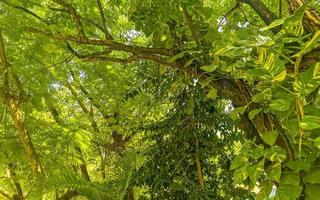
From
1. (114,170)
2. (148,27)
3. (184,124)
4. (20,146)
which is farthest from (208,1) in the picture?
(148,27)

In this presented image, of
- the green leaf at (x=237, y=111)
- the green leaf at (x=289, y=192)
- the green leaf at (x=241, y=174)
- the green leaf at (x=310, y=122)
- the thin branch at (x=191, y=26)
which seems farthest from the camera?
the thin branch at (x=191, y=26)

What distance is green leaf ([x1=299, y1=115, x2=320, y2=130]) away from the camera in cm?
117

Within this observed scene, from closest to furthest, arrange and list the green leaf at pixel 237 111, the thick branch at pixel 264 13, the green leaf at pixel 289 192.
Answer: the green leaf at pixel 289 192
the green leaf at pixel 237 111
the thick branch at pixel 264 13

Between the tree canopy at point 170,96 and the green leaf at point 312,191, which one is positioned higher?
the tree canopy at point 170,96

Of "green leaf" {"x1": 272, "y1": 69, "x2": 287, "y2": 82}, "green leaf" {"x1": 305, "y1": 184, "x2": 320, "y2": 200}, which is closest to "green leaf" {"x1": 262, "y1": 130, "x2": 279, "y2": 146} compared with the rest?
"green leaf" {"x1": 305, "y1": 184, "x2": 320, "y2": 200}

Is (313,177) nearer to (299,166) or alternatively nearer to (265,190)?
(299,166)

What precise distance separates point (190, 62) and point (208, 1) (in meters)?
3.71

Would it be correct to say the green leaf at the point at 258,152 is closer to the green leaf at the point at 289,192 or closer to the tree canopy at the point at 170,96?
the tree canopy at the point at 170,96

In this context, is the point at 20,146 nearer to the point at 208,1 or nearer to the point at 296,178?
the point at 208,1

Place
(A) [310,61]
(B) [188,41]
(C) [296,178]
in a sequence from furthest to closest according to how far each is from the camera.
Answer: (B) [188,41] → (A) [310,61] → (C) [296,178]

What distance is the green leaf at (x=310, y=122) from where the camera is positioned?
1.17 metres

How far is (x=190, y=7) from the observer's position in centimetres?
182

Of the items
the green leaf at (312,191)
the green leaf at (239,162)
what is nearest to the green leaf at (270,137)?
the green leaf at (239,162)

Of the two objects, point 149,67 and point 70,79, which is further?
point 70,79
